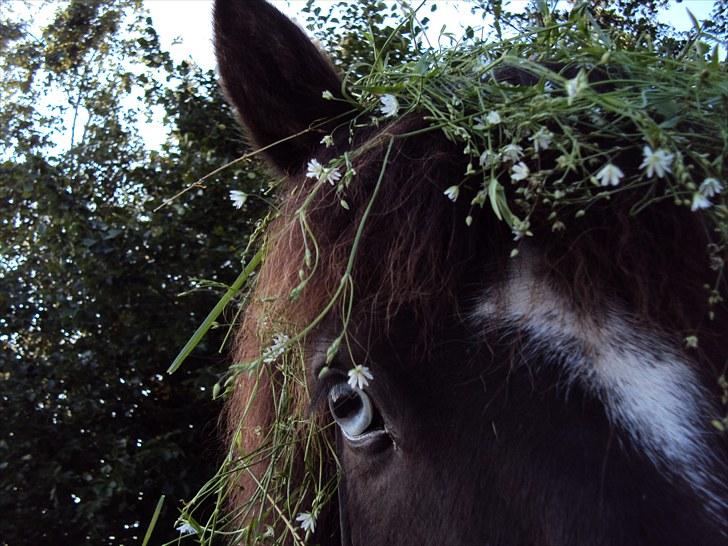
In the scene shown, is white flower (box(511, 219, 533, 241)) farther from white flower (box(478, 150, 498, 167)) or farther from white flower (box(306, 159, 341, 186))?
white flower (box(306, 159, 341, 186))

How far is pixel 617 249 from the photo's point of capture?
4.21ft

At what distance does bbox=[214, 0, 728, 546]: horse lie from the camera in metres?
1.12

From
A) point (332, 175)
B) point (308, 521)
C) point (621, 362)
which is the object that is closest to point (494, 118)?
point (332, 175)

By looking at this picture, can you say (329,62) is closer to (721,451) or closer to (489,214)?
(489,214)

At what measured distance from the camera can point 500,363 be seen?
4.19ft

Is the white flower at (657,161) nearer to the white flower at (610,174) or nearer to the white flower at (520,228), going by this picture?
the white flower at (610,174)

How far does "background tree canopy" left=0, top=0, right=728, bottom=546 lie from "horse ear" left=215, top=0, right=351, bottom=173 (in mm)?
2128

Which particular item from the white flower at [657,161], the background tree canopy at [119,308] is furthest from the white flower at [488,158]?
the background tree canopy at [119,308]

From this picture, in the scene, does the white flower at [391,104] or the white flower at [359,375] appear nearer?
the white flower at [359,375]

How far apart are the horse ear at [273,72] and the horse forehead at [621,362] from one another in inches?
25.8

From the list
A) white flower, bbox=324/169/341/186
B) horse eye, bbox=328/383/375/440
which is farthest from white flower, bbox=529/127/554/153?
horse eye, bbox=328/383/375/440

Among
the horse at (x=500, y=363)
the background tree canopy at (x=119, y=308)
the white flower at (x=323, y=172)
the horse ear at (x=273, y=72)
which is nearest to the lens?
the horse at (x=500, y=363)

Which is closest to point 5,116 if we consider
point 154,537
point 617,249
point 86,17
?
point 86,17

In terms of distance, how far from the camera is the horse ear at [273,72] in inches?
68.3
